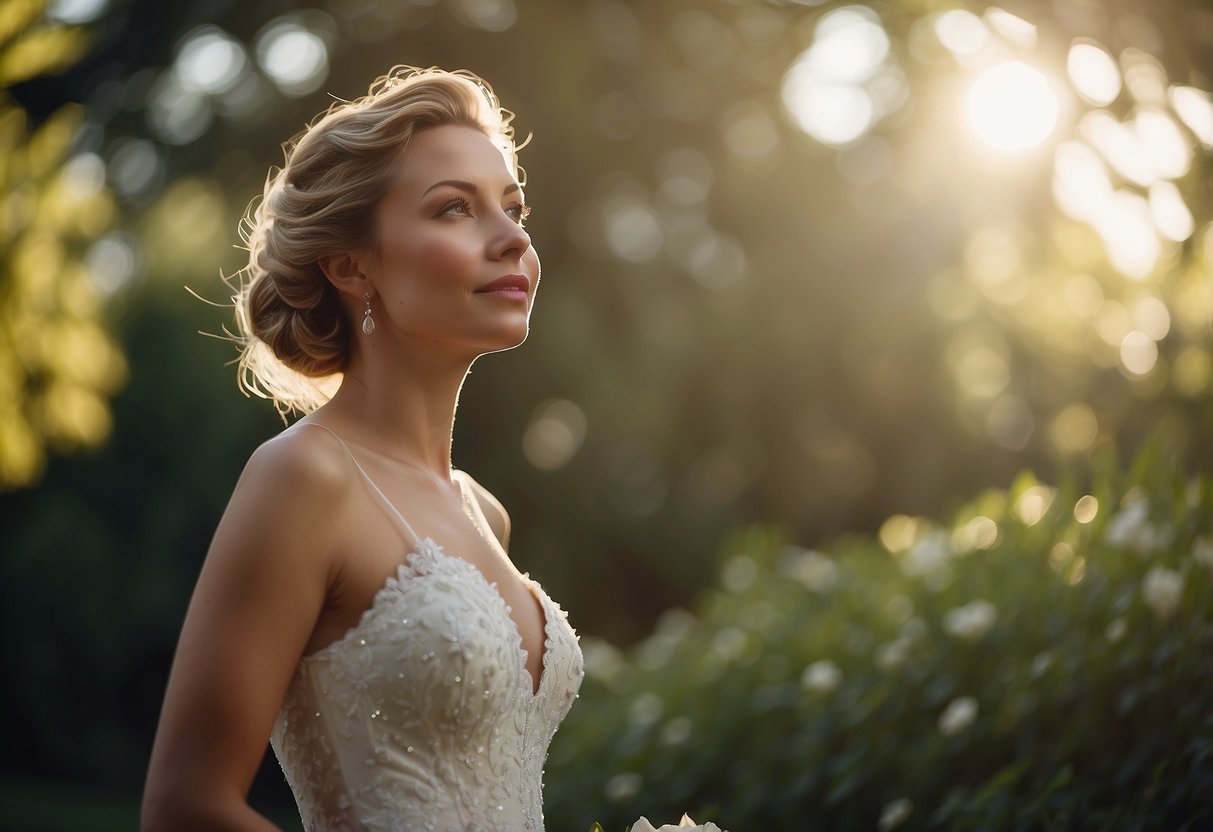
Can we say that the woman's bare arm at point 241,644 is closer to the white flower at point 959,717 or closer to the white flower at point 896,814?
the white flower at point 896,814

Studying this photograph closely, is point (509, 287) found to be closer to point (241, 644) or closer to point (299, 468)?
point (299, 468)

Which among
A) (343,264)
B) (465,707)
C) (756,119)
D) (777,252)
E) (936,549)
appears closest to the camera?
(465,707)

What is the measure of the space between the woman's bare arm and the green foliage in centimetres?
149

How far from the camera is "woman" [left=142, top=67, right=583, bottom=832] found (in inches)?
70.4

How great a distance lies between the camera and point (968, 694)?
4137mm

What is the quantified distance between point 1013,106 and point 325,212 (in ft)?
11.8

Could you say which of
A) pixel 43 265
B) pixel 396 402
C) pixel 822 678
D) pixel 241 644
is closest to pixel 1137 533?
pixel 822 678

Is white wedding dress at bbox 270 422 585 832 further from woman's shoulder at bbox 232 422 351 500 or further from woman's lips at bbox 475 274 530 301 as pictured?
woman's lips at bbox 475 274 530 301

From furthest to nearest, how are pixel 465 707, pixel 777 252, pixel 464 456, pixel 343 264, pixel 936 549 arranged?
1. pixel 464 456
2. pixel 777 252
3. pixel 936 549
4. pixel 343 264
5. pixel 465 707

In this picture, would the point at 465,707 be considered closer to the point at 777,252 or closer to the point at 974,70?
the point at 974,70

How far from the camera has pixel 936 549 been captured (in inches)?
195

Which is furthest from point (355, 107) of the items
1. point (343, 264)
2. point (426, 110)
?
point (343, 264)

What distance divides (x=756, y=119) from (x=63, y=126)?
4.58m

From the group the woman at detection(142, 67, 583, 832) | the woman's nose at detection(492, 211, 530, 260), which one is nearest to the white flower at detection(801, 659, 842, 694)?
the woman at detection(142, 67, 583, 832)
